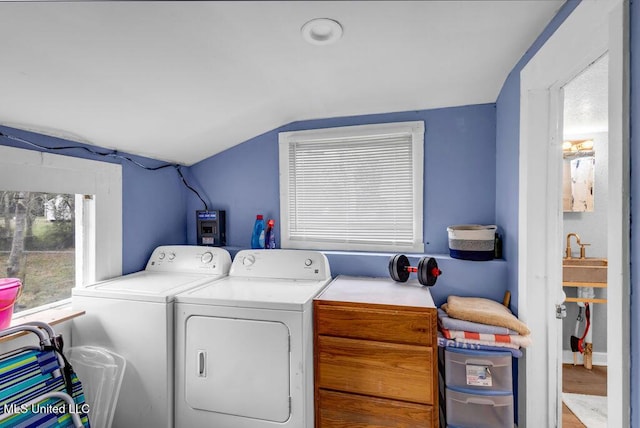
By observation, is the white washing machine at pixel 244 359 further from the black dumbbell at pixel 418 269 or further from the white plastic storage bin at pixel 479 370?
the white plastic storage bin at pixel 479 370

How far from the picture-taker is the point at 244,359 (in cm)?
161

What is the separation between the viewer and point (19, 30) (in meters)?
1.09

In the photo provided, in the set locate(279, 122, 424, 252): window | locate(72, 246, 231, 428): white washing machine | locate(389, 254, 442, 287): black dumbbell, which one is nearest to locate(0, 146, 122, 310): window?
locate(72, 246, 231, 428): white washing machine

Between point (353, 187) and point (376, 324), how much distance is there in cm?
117

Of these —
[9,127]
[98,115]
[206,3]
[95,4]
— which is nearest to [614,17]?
[206,3]

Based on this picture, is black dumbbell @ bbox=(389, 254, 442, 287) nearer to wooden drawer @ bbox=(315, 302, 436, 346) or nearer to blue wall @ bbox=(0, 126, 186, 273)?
wooden drawer @ bbox=(315, 302, 436, 346)

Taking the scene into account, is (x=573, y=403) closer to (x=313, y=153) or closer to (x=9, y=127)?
(x=313, y=153)

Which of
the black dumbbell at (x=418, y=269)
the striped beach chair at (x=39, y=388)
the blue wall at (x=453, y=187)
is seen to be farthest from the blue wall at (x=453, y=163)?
the striped beach chair at (x=39, y=388)

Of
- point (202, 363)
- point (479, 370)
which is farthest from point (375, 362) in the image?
point (202, 363)

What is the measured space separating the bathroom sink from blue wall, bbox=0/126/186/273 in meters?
3.37

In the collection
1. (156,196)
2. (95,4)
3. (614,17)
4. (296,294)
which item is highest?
(95,4)

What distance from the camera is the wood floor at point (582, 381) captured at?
7.42 feet

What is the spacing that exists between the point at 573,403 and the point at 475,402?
3.69 feet

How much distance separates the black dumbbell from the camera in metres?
1.90
